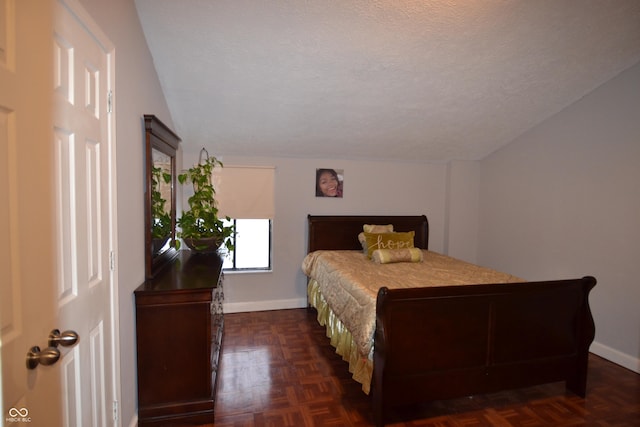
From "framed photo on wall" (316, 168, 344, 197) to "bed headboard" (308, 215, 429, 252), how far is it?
0.29 metres

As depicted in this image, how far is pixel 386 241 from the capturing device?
148 inches

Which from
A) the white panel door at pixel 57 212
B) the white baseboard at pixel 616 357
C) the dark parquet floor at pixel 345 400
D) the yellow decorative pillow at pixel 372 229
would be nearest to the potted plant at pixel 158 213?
the white panel door at pixel 57 212

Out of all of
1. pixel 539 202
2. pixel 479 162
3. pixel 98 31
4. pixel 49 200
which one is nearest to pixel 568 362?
pixel 539 202

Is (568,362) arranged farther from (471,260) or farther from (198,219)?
(198,219)

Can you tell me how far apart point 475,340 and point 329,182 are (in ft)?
8.25

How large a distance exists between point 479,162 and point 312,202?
2.33m

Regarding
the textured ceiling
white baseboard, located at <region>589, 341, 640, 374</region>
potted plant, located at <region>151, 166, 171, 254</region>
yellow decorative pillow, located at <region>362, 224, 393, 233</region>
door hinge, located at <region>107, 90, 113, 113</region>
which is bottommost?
white baseboard, located at <region>589, 341, 640, 374</region>

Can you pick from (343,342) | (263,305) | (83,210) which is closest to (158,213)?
(83,210)

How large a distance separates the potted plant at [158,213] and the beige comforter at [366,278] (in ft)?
4.70

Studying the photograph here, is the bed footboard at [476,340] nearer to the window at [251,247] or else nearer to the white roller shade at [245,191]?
the white roller shade at [245,191]

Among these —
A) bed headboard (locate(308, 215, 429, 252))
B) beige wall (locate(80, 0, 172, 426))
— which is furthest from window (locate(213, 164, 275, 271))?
beige wall (locate(80, 0, 172, 426))

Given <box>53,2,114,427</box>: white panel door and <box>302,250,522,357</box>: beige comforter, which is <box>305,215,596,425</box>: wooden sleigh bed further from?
<box>53,2,114,427</box>: white panel door

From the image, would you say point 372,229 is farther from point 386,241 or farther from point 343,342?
point 343,342

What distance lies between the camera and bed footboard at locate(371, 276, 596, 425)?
2.05 meters
